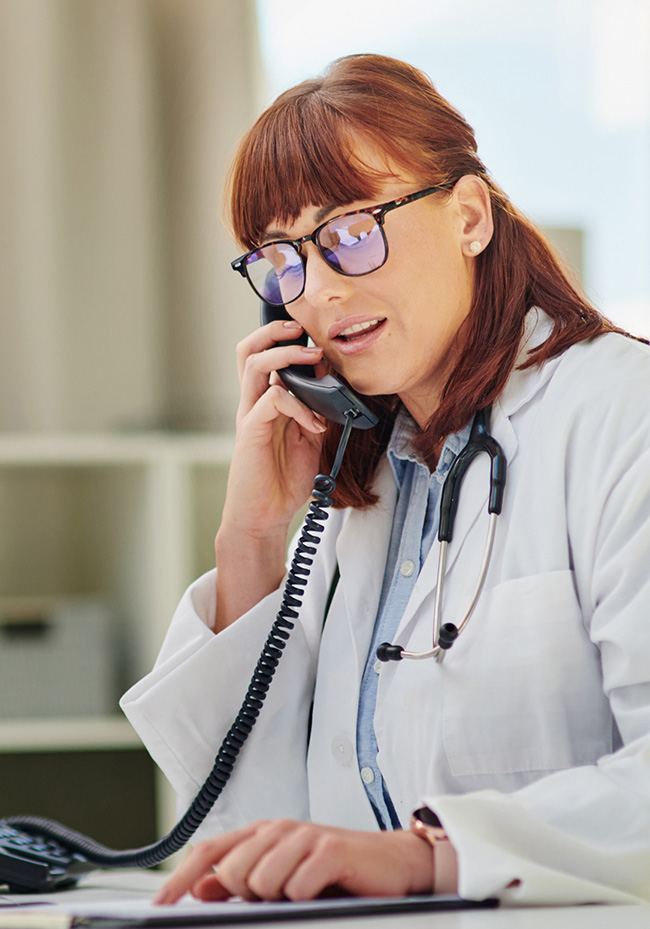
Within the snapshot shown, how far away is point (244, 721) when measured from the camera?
3.84ft

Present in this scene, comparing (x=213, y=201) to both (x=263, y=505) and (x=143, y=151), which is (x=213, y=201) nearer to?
(x=143, y=151)

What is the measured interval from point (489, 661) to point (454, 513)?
0.66 feet

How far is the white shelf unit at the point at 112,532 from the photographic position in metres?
2.08

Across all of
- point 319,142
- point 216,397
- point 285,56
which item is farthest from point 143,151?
point 319,142

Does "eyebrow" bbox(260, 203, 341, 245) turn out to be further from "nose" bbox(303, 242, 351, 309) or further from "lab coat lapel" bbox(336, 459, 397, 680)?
"lab coat lapel" bbox(336, 459, 397, 680)

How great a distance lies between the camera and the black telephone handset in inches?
46.5

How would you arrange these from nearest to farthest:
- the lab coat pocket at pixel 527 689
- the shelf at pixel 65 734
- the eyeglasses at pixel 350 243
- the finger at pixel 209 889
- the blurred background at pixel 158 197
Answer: the finger at pixel 209 889 → the lab coat pocket at pixel 527 689 → the eyeglasses at pixel 350 243 → the shelf at pixel 65 734 → the blurred background at pixel 158 197

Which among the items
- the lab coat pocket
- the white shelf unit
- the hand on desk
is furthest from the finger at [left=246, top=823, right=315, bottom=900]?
the white shelf unit

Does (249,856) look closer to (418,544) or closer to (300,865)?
(300,865)

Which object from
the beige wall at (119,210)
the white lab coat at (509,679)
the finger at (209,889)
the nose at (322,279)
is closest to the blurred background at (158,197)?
the beige wall at (119,210)

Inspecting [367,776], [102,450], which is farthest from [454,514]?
[102,450]

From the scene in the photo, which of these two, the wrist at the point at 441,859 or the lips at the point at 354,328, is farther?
the lips at the point at 354,328

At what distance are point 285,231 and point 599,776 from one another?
2.44 feet

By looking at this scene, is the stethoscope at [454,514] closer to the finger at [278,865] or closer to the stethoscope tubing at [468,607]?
the stethoscope tubing at [468,607]
